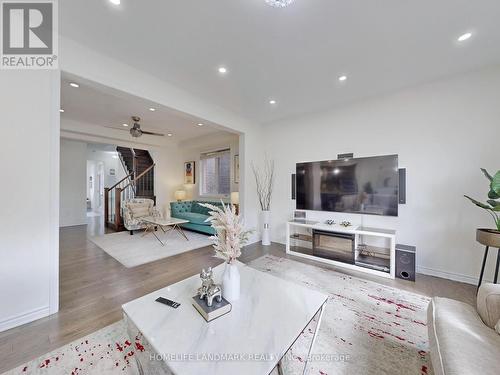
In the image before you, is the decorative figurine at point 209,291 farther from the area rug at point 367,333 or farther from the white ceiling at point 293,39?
the white ceiling at point 293,39

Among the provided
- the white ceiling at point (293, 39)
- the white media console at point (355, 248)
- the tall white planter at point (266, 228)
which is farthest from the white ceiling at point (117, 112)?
the white media console at point (355, 248)

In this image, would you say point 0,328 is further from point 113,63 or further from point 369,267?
point 369,267

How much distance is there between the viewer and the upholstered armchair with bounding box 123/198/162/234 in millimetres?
5082

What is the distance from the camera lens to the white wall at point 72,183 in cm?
A: 600

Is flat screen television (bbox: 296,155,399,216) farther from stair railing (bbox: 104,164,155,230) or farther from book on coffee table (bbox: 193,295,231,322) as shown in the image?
stair railing (bbox: 104,164,155,230)

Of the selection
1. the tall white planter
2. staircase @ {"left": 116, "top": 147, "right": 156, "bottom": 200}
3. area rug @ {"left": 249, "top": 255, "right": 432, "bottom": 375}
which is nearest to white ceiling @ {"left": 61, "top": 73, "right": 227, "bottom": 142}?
staircase @ {"left": 116, "top": 147, "right": 156, "bottom": 200}

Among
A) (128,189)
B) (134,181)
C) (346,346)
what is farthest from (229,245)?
(128,189)

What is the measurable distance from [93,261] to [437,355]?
4153 millimetres

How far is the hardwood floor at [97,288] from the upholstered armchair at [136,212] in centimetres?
103

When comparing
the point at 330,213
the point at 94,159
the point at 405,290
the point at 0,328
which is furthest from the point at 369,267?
the point at 94,159

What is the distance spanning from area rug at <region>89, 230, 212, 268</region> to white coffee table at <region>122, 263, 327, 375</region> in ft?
5.84

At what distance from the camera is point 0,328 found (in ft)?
5.51

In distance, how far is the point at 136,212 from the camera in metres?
5.25

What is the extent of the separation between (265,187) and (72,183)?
6.04m
